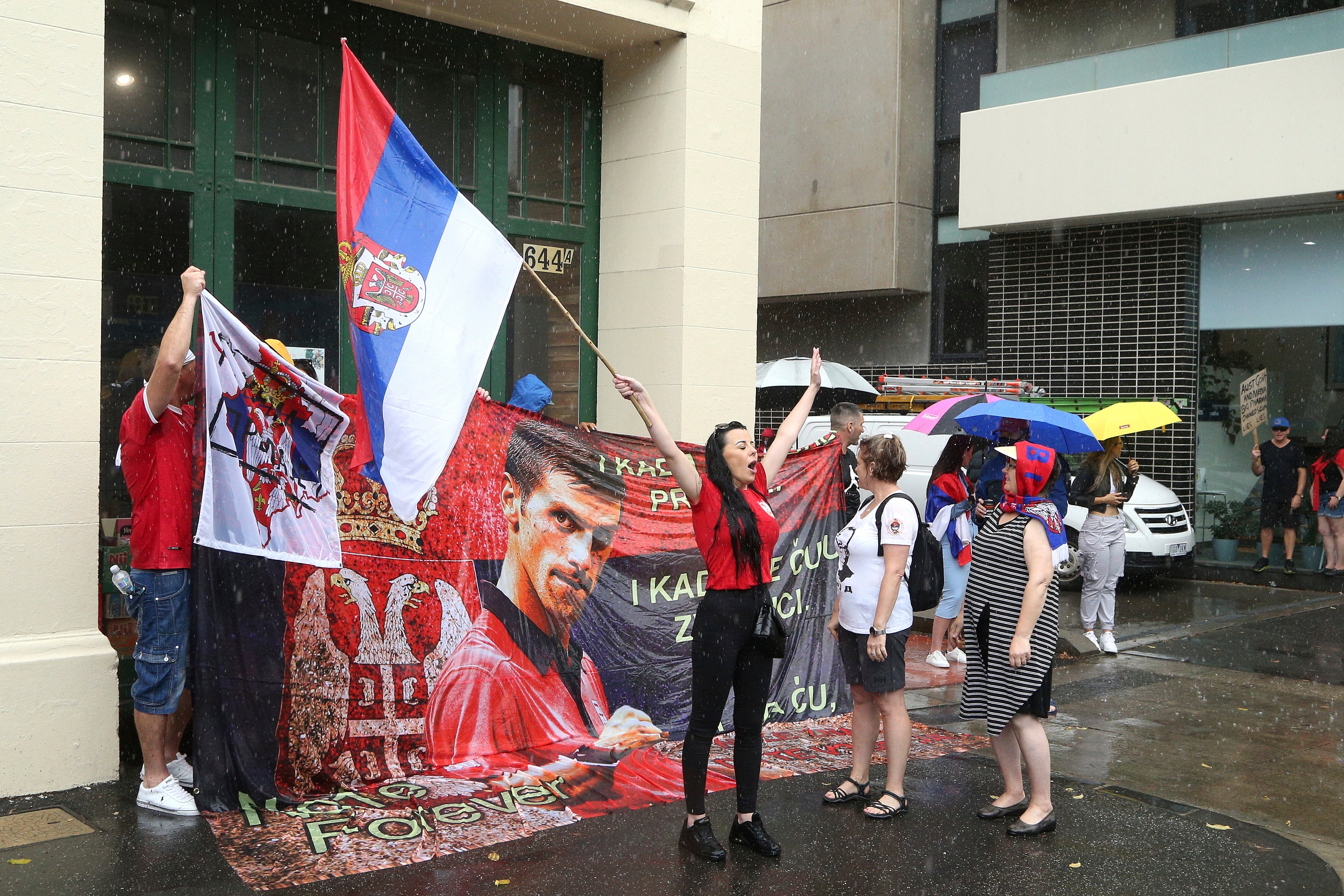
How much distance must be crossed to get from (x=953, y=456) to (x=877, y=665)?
386cm

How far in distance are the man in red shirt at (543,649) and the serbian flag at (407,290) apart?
1153 mm

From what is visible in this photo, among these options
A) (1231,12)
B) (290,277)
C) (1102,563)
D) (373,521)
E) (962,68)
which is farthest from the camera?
(962,68)

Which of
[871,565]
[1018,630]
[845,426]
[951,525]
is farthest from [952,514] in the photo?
[1018,630]

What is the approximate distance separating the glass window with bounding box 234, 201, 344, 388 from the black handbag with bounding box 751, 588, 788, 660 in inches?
154

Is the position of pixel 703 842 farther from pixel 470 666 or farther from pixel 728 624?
pixel 470 666

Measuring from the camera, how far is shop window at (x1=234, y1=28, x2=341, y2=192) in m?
7.65

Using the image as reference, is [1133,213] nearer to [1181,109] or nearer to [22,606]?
[1181,109]

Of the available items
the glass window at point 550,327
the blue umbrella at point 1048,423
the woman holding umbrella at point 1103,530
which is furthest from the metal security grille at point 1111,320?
the glass window at point 550,327

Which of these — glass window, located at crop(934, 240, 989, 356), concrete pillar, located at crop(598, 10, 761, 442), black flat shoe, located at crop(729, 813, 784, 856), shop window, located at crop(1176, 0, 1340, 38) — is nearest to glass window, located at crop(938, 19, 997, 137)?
glass window, located at crop(934, 240, 989, 356)

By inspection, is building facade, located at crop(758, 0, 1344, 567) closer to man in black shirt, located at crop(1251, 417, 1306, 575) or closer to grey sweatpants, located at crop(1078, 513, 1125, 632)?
man in black shirt, located at crop(1251, 417, 1306, 575)

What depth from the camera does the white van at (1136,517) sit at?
14.7 meters

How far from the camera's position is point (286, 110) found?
7.80m

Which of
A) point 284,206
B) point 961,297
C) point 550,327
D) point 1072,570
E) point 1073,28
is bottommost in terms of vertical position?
point 1072,570

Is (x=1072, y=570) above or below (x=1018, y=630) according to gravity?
below
